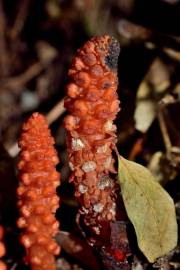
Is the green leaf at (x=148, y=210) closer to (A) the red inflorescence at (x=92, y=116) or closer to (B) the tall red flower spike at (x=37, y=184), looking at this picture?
(A) the red inflorescence at (x=92, y=116)

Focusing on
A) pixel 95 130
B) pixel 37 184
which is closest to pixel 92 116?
pixel 95 130

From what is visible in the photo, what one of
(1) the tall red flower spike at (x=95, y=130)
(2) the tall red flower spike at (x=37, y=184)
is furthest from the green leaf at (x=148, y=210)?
(2) the tall red flower spike at (x=37, y=184)

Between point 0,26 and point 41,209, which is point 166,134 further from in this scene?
point 0,26

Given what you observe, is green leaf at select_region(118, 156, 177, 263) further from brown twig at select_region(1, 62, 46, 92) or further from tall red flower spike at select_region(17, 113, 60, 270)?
brown twig at select_region(1, 62, 46, 92)

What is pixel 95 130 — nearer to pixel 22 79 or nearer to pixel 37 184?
pixel 37 184

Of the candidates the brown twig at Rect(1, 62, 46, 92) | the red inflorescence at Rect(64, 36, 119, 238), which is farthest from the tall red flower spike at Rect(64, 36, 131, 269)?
the brown twig at Rect(1, 62, 46, 92)

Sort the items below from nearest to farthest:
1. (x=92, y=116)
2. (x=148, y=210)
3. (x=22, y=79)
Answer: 1. (x=92, y=116)
2. (x=148, y=210)
3. (x=22, y=79)
